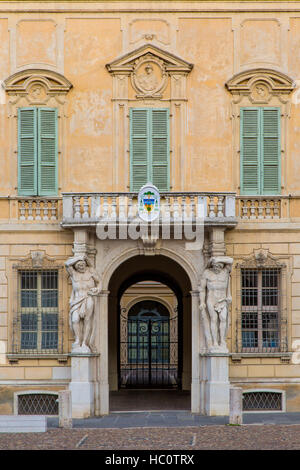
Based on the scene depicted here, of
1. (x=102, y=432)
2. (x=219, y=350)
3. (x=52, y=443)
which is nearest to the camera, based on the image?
(x=52, y=443)

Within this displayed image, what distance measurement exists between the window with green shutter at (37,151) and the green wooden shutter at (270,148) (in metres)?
5.44

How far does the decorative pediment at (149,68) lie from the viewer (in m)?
25.0

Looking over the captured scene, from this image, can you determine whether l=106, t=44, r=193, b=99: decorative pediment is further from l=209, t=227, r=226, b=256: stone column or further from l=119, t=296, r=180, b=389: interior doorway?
l=119, t=296, r=180, b=389: interior doorway

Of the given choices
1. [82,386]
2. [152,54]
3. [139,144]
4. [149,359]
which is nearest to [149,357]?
[149,359]

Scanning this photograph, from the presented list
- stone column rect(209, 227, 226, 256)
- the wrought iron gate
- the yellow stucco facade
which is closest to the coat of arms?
the yellow stucco facade

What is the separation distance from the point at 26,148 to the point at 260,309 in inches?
291

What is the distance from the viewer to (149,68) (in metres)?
25.0

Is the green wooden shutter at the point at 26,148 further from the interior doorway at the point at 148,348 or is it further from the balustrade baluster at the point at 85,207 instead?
the interior doorway at the point at 148,348

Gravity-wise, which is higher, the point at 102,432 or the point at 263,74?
the point at 263,74

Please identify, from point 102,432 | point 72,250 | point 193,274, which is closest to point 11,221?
point 72,250

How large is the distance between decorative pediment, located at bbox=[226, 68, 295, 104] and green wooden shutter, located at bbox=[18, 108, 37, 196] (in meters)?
5.20

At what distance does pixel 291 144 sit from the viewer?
82.1 feet

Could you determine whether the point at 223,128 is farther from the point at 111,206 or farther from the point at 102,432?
the point at 102,432

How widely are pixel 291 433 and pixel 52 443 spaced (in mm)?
5112
